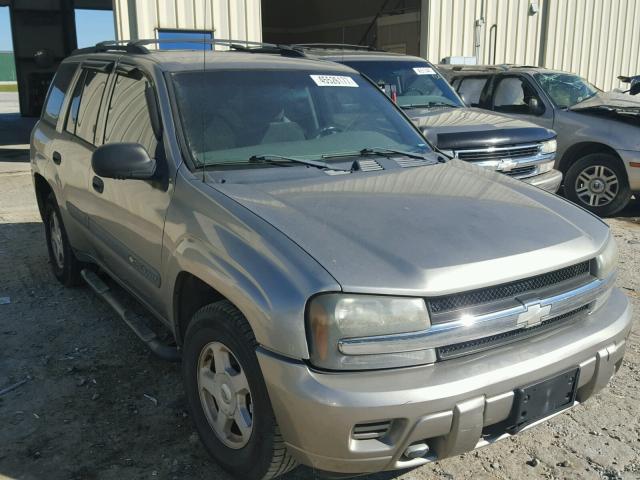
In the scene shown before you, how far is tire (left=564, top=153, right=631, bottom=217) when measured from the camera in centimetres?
747

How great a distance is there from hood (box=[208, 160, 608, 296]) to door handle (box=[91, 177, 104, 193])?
1246 millimetres

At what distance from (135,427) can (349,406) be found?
1.55m

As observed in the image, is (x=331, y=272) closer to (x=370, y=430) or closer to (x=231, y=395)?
(x=370, y=430)

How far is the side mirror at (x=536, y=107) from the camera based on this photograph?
26.8 feet

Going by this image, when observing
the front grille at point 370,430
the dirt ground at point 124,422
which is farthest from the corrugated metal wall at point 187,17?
the front grille at point 370,430

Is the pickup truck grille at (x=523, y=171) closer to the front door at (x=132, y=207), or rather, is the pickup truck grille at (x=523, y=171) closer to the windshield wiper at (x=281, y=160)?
the windshield wiper at (x=281, y=160)

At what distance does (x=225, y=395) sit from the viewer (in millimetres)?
2561

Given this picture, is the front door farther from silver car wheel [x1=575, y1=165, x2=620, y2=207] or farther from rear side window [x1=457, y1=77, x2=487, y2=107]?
rear side window [x1=457, y1=77, x2=487, y2=107]

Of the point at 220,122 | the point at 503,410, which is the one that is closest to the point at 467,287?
the point at 503,410

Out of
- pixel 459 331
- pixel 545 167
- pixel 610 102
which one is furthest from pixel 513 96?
pixel 459 331

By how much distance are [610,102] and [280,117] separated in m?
6.49

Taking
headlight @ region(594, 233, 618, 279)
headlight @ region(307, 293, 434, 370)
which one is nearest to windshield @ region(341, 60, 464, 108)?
headlight @ region(594, 233, 618, 279)

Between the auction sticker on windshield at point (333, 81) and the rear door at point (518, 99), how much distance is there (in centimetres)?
500

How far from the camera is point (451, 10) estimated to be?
13133 millimetres
